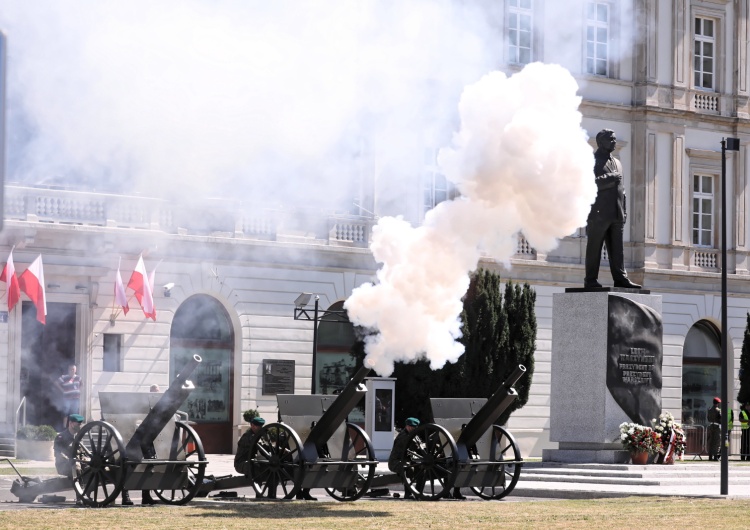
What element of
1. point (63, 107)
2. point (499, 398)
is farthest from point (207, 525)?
point (63, 107)

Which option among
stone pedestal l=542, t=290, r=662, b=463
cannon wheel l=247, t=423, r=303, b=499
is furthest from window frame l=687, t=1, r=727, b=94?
cannon wheel l=247, t=423, r=303, b=499

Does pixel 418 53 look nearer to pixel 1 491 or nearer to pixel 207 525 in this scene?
pixel 1 491

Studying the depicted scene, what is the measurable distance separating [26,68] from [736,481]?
14526 mm

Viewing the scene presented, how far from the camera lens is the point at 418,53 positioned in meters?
30.5

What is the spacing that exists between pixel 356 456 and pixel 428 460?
3.41 ft

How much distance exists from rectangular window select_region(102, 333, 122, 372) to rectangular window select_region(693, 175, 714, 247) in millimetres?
20475

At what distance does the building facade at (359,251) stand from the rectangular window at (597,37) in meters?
0.08

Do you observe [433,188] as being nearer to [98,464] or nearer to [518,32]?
[518,32]

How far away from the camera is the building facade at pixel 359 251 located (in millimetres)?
33750

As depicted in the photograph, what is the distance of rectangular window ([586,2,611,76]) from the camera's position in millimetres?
39188

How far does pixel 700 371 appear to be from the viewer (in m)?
48.0

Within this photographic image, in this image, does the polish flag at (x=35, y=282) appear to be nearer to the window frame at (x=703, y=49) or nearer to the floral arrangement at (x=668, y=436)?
the floral arrangement at (x=668, y=436)

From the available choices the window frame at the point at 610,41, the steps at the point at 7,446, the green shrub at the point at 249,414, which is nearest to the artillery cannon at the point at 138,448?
the steps at the point at 7,446

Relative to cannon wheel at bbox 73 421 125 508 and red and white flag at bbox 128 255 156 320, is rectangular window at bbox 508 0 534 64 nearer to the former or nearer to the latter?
red and white flag at bbox 128 255 156 320
